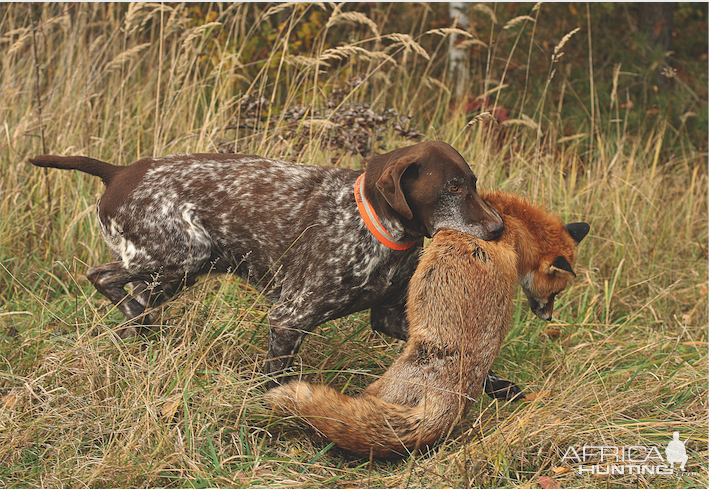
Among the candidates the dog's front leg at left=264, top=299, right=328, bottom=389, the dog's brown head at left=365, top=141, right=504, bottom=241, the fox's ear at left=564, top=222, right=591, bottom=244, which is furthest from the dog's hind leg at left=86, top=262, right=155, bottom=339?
the fox's ear at left=564, top=222, right=591, bottom=244

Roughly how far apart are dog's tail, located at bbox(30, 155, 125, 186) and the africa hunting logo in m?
2.71

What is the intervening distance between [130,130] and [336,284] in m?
3.14

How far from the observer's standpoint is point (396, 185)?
2.88 m

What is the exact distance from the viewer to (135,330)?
11.3 ft

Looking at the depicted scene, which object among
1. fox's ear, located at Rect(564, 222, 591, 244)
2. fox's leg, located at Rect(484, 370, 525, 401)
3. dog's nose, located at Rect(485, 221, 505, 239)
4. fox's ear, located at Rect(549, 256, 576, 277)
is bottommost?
fox's leg, located at Rect(484, 370, 525, 401)

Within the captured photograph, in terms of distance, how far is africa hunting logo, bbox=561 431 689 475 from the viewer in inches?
105

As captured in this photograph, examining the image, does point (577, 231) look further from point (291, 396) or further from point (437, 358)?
point (291, 396)

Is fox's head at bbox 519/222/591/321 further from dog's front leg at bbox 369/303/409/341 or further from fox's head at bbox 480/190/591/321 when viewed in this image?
dog's front leg at bbox 369/303/409/341

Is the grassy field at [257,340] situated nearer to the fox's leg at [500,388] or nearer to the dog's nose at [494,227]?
the fox's leg at [500,388]

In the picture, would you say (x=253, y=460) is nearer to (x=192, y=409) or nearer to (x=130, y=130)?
(x=192, y=409)

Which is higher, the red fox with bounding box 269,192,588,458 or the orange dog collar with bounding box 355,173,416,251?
the orange dog collar with bounding box 355,173,416,251

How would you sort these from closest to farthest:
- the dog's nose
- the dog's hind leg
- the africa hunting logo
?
the africa hunting logo
the dog's nose
the dog's hind leg

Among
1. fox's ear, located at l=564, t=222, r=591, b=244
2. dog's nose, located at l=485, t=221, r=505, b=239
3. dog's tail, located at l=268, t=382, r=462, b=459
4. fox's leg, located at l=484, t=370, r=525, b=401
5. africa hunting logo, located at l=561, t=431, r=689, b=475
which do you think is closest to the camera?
dog's tail, located at l=268, t=382, r=462, b=459

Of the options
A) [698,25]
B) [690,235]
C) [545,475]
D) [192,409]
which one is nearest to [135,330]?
[192,409]
